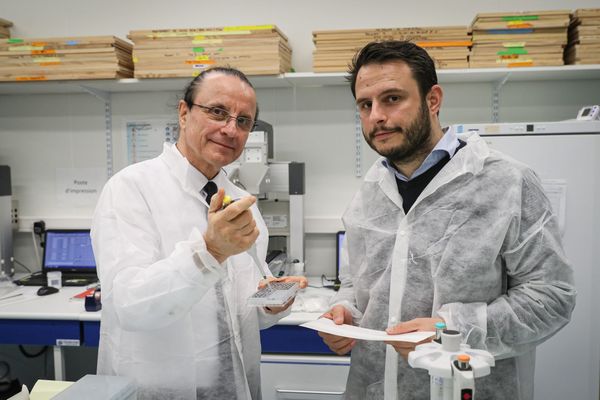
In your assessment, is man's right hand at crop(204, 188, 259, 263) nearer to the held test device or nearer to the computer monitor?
the held test device

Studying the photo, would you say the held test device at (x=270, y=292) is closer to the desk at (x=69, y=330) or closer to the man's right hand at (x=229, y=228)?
the man's right hand at (x=229, y=228)

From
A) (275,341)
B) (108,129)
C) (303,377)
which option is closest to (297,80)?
(108,129)

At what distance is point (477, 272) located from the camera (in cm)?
112

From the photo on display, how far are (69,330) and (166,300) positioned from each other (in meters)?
1.32

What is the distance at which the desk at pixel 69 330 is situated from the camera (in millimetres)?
1957

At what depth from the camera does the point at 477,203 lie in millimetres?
1134

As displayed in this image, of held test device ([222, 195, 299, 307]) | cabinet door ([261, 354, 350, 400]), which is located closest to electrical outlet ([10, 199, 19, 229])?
cabinet door ([261, 354, 350, 400])

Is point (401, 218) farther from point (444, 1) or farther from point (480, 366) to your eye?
point (444, 1)

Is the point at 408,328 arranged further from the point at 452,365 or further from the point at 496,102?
the point at 496,102

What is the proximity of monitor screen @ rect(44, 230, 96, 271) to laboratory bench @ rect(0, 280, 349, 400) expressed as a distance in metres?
0.52

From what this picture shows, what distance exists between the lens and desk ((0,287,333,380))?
196 cm

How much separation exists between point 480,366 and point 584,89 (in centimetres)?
241

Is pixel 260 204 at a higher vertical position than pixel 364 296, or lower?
higher

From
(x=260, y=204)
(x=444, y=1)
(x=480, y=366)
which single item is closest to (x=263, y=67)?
(x=260, y=204)
